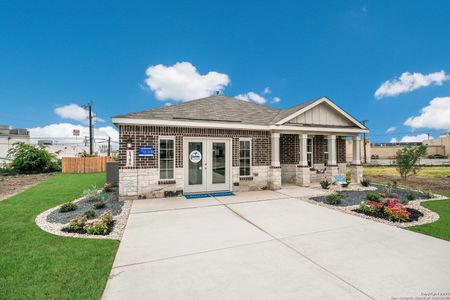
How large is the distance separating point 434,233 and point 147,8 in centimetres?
1550

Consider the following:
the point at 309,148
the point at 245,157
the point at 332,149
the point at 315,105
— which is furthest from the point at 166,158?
the point at 332,149

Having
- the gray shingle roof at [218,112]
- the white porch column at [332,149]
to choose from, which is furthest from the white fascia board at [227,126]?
the white porch column at [332,149]

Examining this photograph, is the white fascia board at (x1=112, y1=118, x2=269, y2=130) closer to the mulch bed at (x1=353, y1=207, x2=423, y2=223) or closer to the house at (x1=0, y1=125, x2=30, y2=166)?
the mulch bed at (x1=353, y1=207, x2=423, y2=223)

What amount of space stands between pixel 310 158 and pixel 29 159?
80.3ft

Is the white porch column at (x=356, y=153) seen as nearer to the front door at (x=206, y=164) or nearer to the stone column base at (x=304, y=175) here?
the stone column base at (x=304, y=175)

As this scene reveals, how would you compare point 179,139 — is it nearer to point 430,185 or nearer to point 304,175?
point 304,175

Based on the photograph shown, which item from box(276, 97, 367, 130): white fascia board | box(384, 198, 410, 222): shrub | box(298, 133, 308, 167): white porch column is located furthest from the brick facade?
box(384, 198, 410, 222): shrub

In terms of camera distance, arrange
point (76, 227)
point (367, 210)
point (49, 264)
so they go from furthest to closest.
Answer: point (367, 210) → point (76, 227) → point (49, 264)

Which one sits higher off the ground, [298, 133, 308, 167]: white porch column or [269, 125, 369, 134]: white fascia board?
[269, 125, 369, 134]: white fascia board

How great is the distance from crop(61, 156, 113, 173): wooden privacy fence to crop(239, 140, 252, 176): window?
17.7 m

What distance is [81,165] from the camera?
68.6 feet

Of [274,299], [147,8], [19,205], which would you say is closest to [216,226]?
[274,299]

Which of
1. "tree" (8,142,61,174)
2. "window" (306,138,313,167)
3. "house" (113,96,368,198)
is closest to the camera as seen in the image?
"house" (113,96,368,198)

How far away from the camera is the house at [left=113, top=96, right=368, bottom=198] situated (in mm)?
8602
